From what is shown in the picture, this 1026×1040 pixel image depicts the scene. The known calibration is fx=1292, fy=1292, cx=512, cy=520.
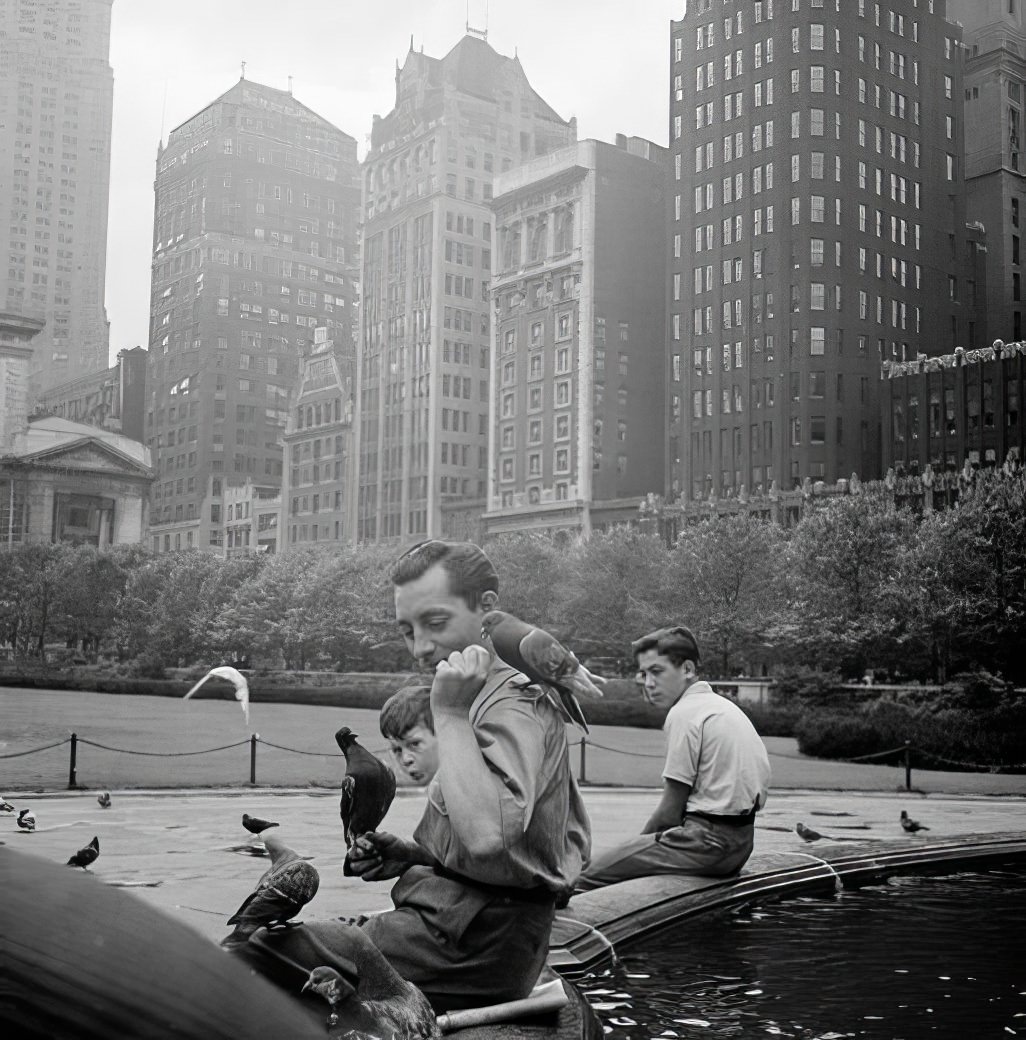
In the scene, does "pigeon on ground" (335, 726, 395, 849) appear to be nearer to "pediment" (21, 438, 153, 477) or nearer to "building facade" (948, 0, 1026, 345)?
"pediment" (21, 438, 153, 477)

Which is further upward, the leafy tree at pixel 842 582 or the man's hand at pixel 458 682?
the leafy tree at pixel 842 582

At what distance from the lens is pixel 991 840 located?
1016cm

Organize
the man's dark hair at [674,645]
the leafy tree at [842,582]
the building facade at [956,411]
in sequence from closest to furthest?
the man's dark hair at [674,645], the leafy tree at [842,582], the building facade at [956,411]

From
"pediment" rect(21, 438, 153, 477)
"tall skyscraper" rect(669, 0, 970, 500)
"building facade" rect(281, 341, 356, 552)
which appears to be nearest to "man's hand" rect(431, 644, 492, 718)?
"pediment" rect(21, 438, 153, 477)

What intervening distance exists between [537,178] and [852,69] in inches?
992

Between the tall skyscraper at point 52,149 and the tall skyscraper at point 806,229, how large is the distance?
1597 inches

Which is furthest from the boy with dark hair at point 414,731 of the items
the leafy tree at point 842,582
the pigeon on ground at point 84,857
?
the leafy tree at point 842,582

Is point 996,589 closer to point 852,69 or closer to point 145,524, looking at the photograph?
point 145,524

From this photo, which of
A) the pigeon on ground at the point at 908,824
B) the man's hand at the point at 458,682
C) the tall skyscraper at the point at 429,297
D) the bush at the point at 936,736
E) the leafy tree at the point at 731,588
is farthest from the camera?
the tall skyscraper at the point at 429,297

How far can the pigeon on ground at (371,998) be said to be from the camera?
2951 mm

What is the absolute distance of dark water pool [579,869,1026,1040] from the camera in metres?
5.11

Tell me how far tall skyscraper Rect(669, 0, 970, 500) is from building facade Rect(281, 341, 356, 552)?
2987 centimetres

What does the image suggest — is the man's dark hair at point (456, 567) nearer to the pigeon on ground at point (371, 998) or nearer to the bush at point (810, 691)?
the pigeon on ground at point (371, 998)

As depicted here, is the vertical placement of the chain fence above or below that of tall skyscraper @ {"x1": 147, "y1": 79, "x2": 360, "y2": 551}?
below
